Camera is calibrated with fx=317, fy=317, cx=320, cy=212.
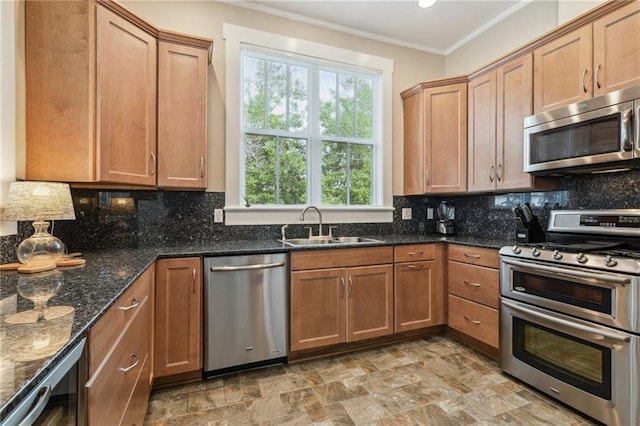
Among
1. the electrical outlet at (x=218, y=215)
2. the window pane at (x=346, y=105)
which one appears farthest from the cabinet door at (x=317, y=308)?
the window pane at (x=346, y=105)

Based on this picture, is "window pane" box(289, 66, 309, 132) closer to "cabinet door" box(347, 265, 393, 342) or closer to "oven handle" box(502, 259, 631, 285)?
"cabinet door" box(347, 265, 393, 342)

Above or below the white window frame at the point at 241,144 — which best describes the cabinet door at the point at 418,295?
below

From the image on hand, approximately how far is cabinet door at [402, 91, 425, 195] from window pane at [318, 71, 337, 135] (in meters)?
0.81

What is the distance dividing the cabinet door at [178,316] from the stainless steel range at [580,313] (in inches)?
85.6

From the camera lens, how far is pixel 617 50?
193 cm

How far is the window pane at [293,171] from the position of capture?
306cm

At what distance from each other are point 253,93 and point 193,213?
125cm

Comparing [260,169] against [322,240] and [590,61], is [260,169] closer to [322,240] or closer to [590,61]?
[322,240]

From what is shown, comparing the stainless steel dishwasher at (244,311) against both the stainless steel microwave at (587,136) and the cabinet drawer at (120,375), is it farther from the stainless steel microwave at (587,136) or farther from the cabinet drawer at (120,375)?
the stainless steel microwave at (587,136)

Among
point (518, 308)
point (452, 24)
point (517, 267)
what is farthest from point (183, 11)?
point (518, 308)

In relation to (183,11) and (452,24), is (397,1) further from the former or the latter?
(183,11)

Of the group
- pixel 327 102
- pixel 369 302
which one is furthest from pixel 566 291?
pixel 327 102

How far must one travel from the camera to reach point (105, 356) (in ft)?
3.51

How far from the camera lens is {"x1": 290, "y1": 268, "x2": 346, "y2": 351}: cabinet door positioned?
2422mm
